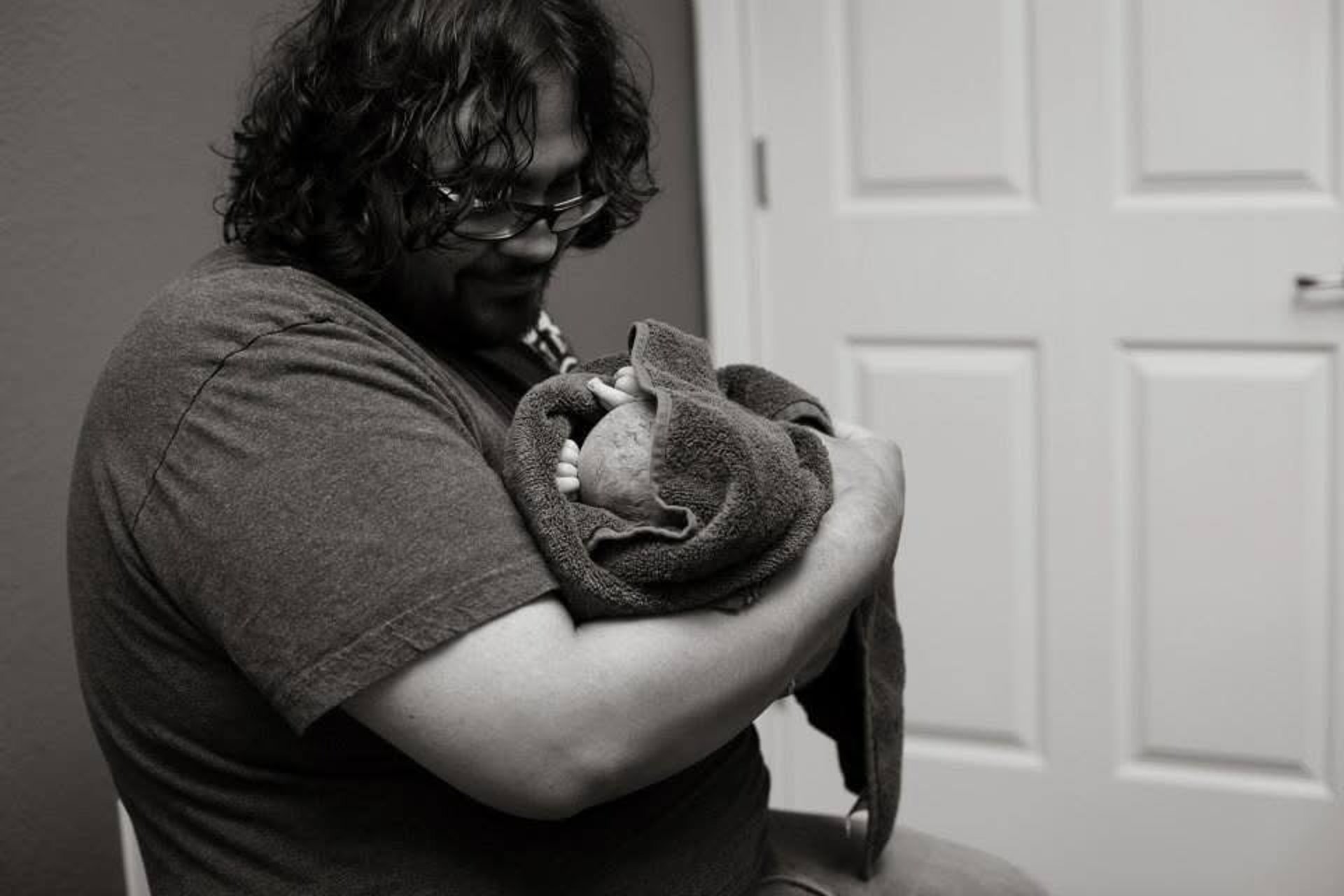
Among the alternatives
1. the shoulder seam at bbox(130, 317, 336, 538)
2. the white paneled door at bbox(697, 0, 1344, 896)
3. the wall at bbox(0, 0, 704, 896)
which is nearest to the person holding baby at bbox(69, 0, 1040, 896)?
the shoulder seam at bbox(130, 317, 336, 538)

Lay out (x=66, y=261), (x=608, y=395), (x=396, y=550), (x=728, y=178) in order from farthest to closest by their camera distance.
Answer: (x=728, y=178)
(x=66, y=261)
(x=608, y=395)
(x=396, y=550)

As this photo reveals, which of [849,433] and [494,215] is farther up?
[494,215]

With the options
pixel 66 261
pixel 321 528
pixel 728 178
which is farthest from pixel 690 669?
pixel 728 178

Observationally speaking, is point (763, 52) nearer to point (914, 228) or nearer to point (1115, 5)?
point (914, 228)

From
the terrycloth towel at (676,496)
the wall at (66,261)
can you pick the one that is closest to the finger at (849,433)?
the terrycloth towel at (676,496)

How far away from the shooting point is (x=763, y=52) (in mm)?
2666

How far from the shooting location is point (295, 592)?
0.93 m

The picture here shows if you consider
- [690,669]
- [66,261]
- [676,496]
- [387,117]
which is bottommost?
[690,669]

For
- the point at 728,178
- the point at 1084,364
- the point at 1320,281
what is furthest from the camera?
the point at 728,178

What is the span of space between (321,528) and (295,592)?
4 cm

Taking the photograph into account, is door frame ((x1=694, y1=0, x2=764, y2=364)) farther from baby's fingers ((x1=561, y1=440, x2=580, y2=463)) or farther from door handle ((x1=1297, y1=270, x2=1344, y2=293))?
baby's fingers ((x1=561, y1=440, x2=580, y2=463))

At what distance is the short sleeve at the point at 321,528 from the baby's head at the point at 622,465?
0.17 feet

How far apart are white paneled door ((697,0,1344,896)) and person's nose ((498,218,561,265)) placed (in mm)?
1532

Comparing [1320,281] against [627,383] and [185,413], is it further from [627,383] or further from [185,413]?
[185,413]
